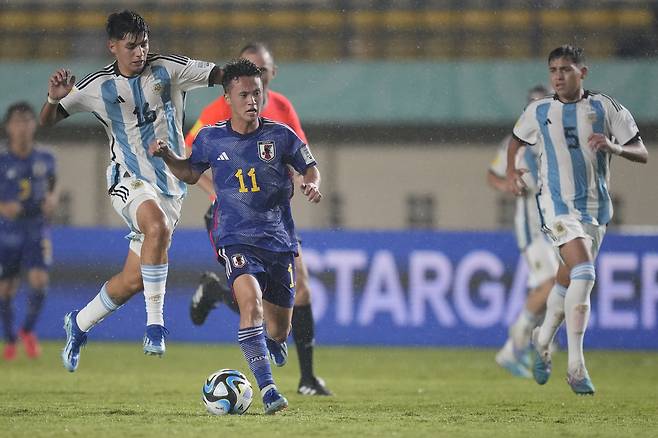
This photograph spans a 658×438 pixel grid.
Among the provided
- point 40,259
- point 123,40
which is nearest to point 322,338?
point 40,259

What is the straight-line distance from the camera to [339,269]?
36.8 ft

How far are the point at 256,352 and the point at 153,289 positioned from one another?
98 cm

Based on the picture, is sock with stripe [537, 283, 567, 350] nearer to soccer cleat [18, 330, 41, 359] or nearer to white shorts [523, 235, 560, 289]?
white shorts [523, 235, 560, 289]

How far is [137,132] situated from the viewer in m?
6.64

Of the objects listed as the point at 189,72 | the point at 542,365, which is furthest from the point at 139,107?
the point at 542,365

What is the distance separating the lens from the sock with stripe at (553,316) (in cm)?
743

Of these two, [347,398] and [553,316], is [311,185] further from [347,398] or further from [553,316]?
[553,316]

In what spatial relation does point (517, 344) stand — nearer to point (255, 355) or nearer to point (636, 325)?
point (636, 325)

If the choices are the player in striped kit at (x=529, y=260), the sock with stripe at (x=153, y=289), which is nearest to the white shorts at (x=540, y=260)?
the player in striped kit at (x=529, y=260)

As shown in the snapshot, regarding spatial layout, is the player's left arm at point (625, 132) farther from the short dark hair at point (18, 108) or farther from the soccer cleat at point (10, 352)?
the soccer cleat at point (10, 352)

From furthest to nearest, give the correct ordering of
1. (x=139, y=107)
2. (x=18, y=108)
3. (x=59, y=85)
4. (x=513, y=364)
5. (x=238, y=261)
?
(x=18, y=108)
(x=513, y=364)
(x=139, y=107)
(x=59, y=85)
(x=238, y=261)

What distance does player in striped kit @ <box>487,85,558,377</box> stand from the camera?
9039mm

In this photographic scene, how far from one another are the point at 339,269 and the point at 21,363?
2985mm

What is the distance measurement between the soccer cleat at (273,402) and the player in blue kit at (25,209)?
17.2 ft
